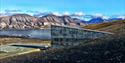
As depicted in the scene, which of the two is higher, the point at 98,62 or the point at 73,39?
the point at 98,62

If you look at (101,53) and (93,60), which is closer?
(93,60)

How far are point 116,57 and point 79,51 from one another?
4.89m

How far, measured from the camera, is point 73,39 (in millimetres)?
53438

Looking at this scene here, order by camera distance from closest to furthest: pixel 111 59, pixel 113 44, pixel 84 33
Answer: pixel 111 59 < pixel 113 44 < pixel 84 33

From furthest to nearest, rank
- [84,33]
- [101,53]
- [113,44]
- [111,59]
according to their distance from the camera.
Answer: [84,33], [113,44], [101,53], [111,59]

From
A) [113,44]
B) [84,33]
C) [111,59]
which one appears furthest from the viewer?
[84,33]

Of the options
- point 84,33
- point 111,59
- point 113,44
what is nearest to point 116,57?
point 111,59

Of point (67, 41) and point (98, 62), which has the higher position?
point (98, 62)

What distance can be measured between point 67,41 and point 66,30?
5.36 feet

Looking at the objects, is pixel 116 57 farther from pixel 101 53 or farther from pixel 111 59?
pixel 101 53

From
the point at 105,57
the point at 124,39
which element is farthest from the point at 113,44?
the point at 105,57

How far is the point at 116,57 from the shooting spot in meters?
22.0

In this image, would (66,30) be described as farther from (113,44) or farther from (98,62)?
(98,62)

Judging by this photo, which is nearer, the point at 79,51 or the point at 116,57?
the point at 116,57
